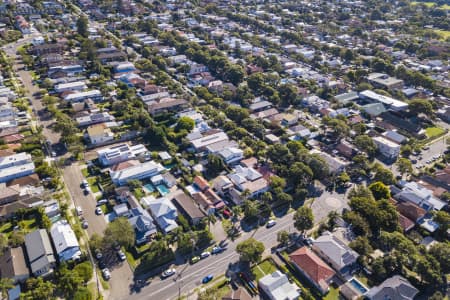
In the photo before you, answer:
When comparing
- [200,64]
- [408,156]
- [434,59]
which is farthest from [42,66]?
[434,59]

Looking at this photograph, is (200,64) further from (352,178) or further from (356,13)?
(356,13)

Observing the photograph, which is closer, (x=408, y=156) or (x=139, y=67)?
(x=408, y=156)

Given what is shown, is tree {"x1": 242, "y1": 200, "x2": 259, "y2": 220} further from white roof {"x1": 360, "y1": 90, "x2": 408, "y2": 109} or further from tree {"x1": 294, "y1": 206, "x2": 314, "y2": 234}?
white roof {"x1": 360, "y1": 90, "x2": 408, "y2": 109}

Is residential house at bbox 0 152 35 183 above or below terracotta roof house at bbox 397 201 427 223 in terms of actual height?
below

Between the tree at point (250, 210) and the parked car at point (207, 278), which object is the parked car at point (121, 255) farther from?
the tree at point (250, 210)

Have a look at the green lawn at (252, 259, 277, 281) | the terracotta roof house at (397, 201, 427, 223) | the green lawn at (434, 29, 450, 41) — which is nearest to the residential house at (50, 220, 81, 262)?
the green lawn at (252, 259, 277, 281)

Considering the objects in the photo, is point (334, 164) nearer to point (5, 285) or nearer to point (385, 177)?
point (385, 177)

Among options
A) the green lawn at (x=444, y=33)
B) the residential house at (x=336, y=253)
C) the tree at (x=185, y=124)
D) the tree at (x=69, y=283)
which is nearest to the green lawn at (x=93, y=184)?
the tree at (x=69, y=283)
